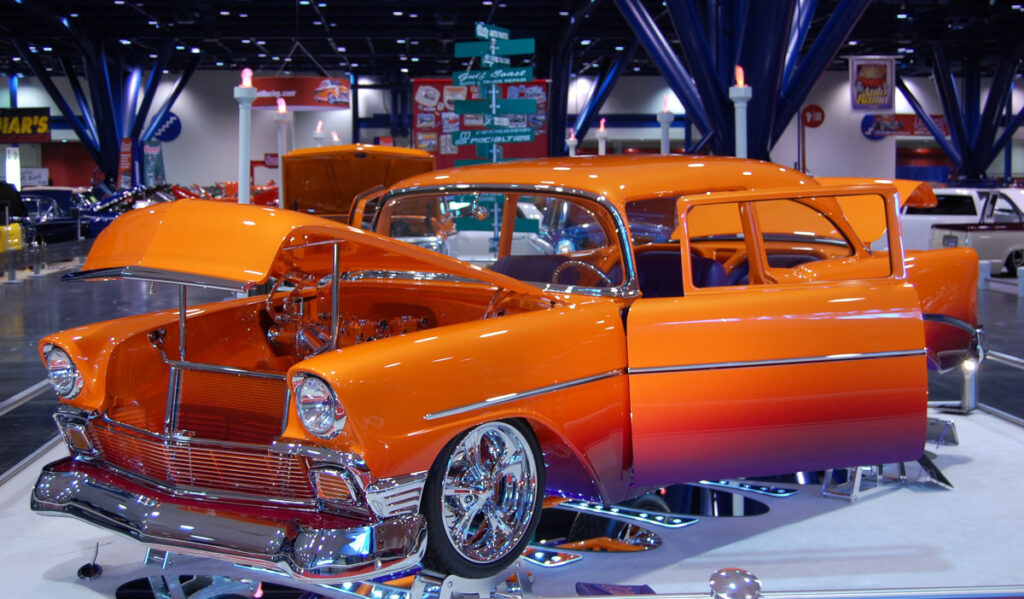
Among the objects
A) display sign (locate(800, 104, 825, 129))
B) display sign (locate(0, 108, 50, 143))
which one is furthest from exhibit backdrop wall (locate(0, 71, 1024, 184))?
display sign (locate(0, 108, 50, 143))

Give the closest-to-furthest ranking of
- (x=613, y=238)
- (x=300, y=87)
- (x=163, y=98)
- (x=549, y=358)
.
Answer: (x=549, y=358) < (x=613, y=238) < (x=300, y=87) < (x=163, y=98)

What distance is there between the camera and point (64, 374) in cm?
312

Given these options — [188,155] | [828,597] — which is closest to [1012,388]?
[828,597]

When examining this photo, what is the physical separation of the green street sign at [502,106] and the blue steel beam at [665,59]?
2608 mm

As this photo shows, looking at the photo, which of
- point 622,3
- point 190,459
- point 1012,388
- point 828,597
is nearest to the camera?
point 828,597

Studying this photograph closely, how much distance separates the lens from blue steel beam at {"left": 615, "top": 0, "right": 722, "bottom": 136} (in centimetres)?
1146

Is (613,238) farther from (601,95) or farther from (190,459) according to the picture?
(601,95)

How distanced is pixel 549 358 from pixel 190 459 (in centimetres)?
117

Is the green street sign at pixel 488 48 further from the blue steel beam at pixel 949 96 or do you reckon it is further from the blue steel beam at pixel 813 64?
the blue steel beam at pixel 949 96

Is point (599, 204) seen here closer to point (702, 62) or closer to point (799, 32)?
point (702, 62)

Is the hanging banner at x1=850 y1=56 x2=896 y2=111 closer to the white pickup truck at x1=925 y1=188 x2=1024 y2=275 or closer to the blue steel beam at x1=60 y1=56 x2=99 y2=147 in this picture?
the white pickup truck at x1=925 y1=188 x2=1024 y2=275

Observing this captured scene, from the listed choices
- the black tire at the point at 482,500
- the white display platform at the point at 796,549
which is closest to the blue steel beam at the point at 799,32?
the white display platform at the point at 796,549

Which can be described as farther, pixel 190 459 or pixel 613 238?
pixel 613 238

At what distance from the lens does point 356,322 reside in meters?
3.56
